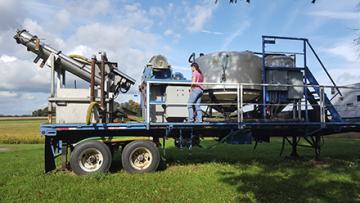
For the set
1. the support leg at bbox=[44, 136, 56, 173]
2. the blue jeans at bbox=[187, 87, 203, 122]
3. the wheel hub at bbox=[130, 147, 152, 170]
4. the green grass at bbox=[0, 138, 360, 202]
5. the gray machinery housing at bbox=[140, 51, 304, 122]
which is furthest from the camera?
the gray machinery housing at bbox=[140, 51, 304, 122]

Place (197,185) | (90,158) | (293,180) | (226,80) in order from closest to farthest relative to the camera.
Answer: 1. (197,185)
2. (293,180)
3. (90,158)
4. (226,80)

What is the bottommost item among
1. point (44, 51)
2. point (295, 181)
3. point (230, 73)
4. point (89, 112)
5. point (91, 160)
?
point (295, 181)

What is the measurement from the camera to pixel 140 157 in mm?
9977

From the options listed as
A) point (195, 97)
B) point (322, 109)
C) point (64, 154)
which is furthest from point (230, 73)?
point (64, 154)

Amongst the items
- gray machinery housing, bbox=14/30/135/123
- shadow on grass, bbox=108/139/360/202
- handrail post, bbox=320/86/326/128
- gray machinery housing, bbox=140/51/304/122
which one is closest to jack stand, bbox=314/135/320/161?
shadow on grass, bbox=108/139/360/202

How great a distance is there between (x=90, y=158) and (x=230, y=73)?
4.75 m

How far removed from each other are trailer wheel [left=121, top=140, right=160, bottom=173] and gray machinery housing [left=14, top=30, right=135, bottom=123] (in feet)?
4.13

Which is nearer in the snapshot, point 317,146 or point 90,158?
point 90,158

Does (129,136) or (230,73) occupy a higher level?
(230,73)

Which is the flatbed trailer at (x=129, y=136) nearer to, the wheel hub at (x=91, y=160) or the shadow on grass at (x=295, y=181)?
the wheel hub at (x=91, y=160)

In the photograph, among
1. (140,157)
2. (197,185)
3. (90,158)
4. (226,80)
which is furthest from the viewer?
(226,80)

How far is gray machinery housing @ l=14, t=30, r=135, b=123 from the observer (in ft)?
33.3

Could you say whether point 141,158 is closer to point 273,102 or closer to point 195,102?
point 195,102

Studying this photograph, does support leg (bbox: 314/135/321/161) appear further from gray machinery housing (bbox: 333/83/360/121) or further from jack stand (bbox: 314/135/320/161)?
gray machinery housing (bbox: 333/83/360/121)
